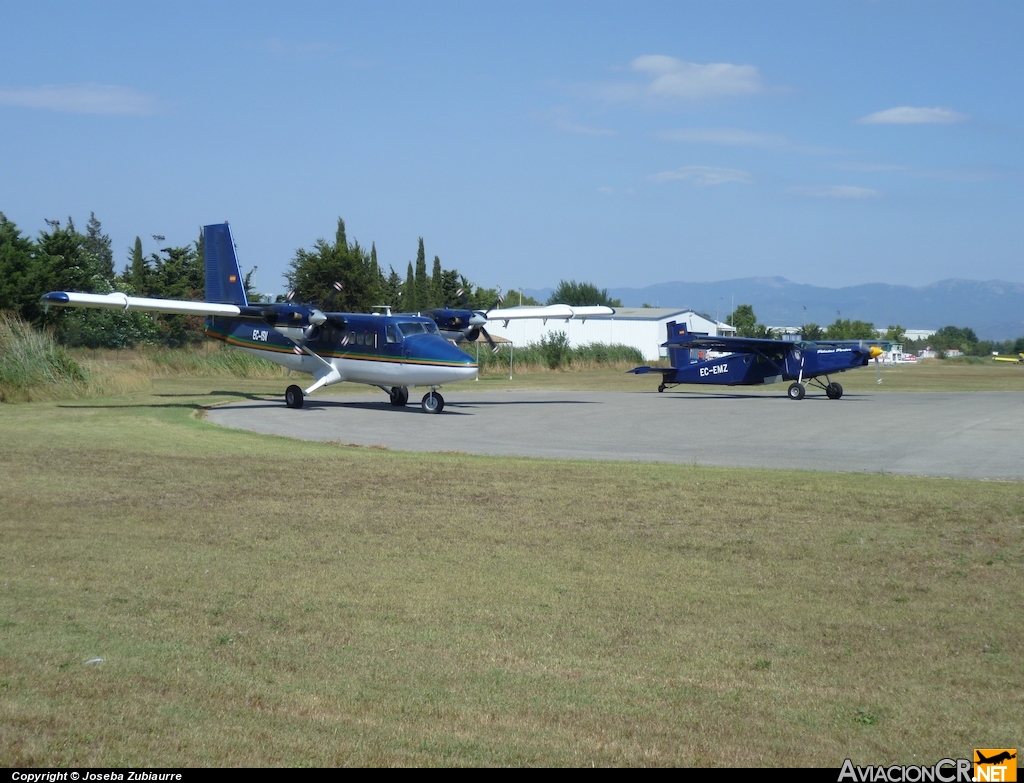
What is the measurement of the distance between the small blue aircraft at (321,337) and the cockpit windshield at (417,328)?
30 mm

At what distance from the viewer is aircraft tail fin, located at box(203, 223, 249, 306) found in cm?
3105

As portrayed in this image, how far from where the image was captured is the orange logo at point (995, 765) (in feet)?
14.8

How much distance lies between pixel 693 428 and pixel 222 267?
15.7 meters

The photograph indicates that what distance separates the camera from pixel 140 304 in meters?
26.2

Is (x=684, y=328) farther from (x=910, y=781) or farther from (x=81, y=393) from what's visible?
(x=910, y=781)

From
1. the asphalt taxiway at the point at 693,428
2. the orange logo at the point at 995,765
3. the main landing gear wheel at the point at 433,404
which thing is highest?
the main landing gear wheel at the point at 433,404

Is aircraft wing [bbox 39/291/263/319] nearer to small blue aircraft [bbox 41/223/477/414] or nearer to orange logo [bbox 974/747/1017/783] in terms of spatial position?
small blue aircraft [bbox 41/223/477/414]

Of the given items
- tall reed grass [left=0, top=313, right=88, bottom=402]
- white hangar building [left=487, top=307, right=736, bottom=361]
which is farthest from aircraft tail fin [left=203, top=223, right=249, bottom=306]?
white hangar building [left=487, top=307, right=736, bottom=361]

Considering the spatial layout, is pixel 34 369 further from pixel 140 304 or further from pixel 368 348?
pixel 368 348

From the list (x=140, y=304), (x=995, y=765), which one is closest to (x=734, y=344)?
(x=140, y=304)

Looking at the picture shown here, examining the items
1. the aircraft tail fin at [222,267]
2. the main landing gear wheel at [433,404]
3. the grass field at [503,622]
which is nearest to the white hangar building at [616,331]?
the aircraft tail fin at [222,267]

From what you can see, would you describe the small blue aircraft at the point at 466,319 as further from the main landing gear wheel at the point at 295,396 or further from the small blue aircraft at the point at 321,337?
the main landing gear wheel at the point at 295,396

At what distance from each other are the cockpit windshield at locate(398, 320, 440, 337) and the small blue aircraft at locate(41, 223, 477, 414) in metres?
0.03

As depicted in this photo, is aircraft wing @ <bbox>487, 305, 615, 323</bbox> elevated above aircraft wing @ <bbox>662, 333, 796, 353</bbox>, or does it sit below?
above
